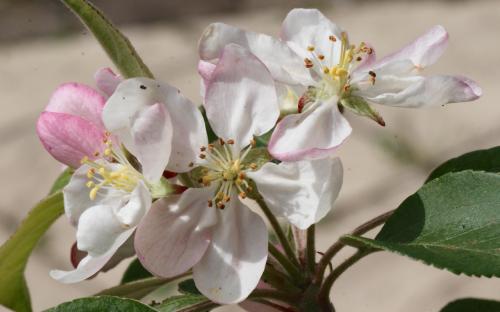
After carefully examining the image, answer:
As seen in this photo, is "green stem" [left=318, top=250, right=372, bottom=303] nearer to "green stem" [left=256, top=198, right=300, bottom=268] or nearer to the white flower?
"green stem" [left=256, top=198, right=300, bottom=268]

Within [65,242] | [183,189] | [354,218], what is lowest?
[65,242]

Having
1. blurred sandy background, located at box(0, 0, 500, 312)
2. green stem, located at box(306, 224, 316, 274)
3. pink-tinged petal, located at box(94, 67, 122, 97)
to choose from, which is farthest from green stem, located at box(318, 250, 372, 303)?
blurred sandy background, located at box(0, 0, 500, 312)

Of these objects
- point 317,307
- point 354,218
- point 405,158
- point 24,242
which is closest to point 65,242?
point 354,218

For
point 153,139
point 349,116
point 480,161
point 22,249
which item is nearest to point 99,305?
point 153,139

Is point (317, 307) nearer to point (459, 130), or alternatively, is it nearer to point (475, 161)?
point (475, 161)

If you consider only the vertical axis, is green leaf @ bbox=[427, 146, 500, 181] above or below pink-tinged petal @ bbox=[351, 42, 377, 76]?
below

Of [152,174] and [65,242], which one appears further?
[65,242]

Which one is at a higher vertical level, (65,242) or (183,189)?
(183,189)
